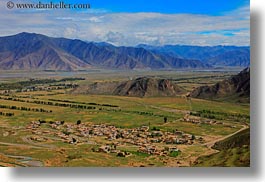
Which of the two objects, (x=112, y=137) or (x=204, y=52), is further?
(x=204, y=52)

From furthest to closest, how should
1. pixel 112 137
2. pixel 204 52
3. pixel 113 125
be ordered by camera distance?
pixel 204 52 → pixel 113 125 → pixel 112 137

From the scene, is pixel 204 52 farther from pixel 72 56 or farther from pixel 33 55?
pixel 33 55

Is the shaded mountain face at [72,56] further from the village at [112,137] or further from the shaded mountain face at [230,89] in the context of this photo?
the village at [112,137]

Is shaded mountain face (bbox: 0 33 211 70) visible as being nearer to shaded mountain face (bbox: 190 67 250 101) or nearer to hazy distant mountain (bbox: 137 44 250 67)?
hazy distant mountain (bbox: 137 44 250 67)

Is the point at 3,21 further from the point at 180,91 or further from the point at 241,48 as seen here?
the point at 241,48

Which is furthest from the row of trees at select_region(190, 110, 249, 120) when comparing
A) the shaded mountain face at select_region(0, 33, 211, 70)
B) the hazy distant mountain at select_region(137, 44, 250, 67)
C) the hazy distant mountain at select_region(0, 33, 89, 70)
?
the hazy distant mountain at select_region(0, 33, 89, 70)

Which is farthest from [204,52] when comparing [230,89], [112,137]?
[112,137]
